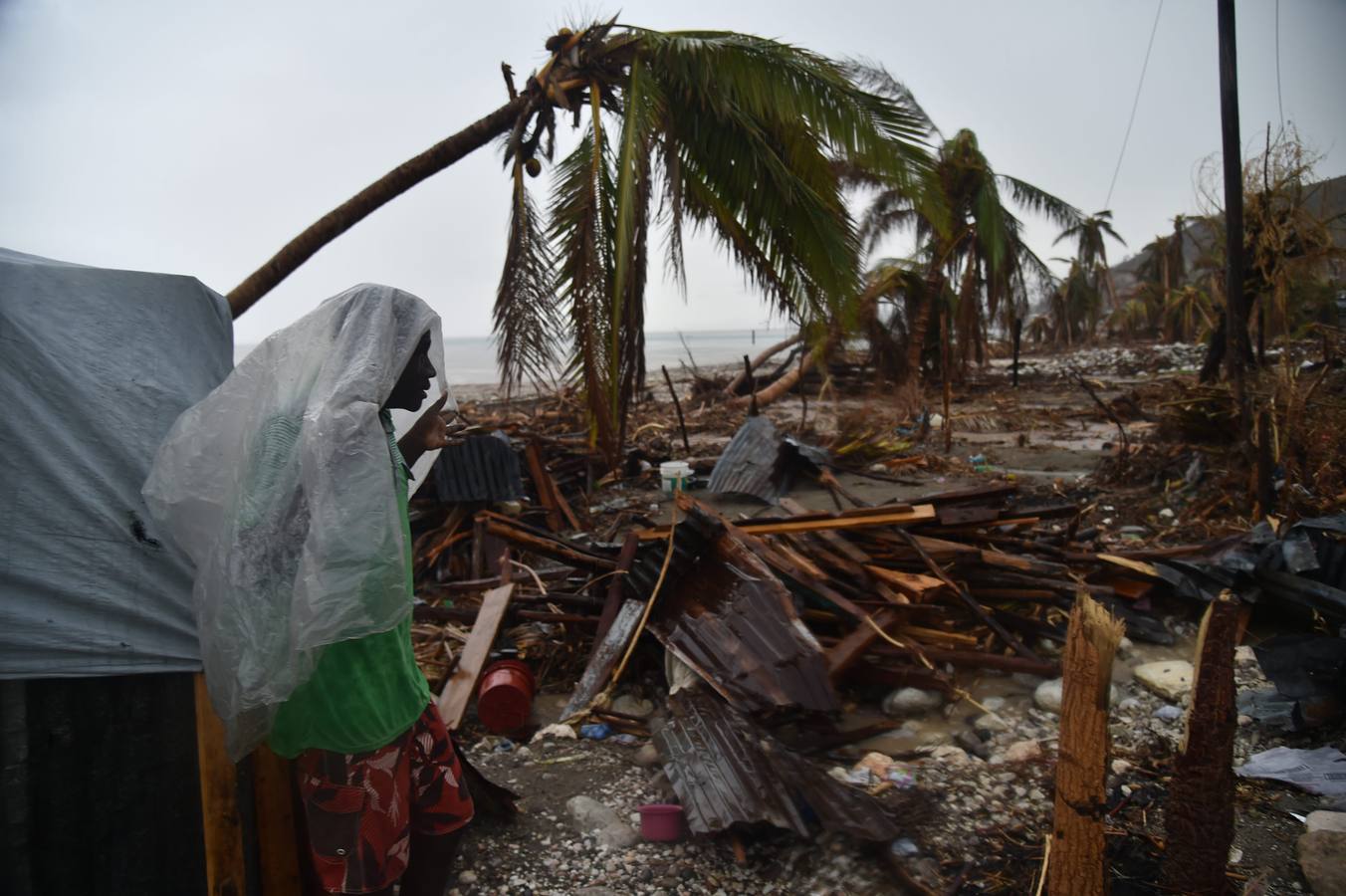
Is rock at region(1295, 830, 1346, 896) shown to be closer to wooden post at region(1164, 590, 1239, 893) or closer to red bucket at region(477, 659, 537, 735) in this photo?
wooden post at region(1164, 590, 1239, 893)

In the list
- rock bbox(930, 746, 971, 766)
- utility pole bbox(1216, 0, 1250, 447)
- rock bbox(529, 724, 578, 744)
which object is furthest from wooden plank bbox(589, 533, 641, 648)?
utility pole bbox(1216, 0, 1250, 447)

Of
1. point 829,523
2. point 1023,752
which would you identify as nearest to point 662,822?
point 1023,752

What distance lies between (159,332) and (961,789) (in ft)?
9.90

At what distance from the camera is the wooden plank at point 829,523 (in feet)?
14.5

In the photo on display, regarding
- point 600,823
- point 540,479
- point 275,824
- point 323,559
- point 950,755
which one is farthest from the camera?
point 540,479

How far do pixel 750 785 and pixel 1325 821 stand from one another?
73.2 inches

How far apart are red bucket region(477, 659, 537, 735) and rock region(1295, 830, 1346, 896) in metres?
2.83

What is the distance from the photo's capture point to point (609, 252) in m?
5.86

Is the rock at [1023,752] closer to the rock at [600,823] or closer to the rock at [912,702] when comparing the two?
the rock at [912,702]

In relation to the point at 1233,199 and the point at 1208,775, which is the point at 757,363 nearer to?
the point at 1233,199

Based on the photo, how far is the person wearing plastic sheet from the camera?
1.66m

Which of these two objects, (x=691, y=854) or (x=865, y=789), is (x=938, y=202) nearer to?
(x=865, y=789)

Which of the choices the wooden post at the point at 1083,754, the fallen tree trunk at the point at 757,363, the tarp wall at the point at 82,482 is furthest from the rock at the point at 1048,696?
the fallen tree trunk at the point at 757,363

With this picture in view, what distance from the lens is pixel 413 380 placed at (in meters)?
1.97
